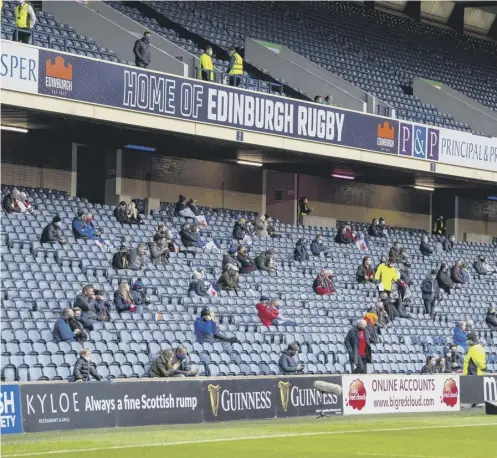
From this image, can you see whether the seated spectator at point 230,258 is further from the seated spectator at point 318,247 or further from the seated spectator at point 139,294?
the seated spectator at point 318,247

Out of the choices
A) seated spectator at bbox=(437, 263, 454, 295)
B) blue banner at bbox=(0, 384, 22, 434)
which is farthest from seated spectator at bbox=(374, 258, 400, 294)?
blue banner at bbox=(0, 384, 22, 434)

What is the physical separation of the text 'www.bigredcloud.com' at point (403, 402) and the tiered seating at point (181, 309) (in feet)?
7.22

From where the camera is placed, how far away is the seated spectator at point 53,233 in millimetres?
24594

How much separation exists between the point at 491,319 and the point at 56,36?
1355cm

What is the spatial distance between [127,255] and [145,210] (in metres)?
5.78

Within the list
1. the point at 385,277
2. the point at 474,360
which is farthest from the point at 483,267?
the point at 474,360

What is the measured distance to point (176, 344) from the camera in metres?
23.5

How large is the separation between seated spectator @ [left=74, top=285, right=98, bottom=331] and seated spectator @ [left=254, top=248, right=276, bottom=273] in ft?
22.6

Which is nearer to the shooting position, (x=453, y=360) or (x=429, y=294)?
(x=453, y=360)

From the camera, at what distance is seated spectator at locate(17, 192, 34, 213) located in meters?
25.2

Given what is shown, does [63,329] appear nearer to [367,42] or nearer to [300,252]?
[300,252]

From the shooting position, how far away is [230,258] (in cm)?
2700

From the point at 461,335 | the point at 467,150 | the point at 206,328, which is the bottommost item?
the point at 461,335

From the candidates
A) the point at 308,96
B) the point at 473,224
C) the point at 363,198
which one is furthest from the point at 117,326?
the point at 473,224
